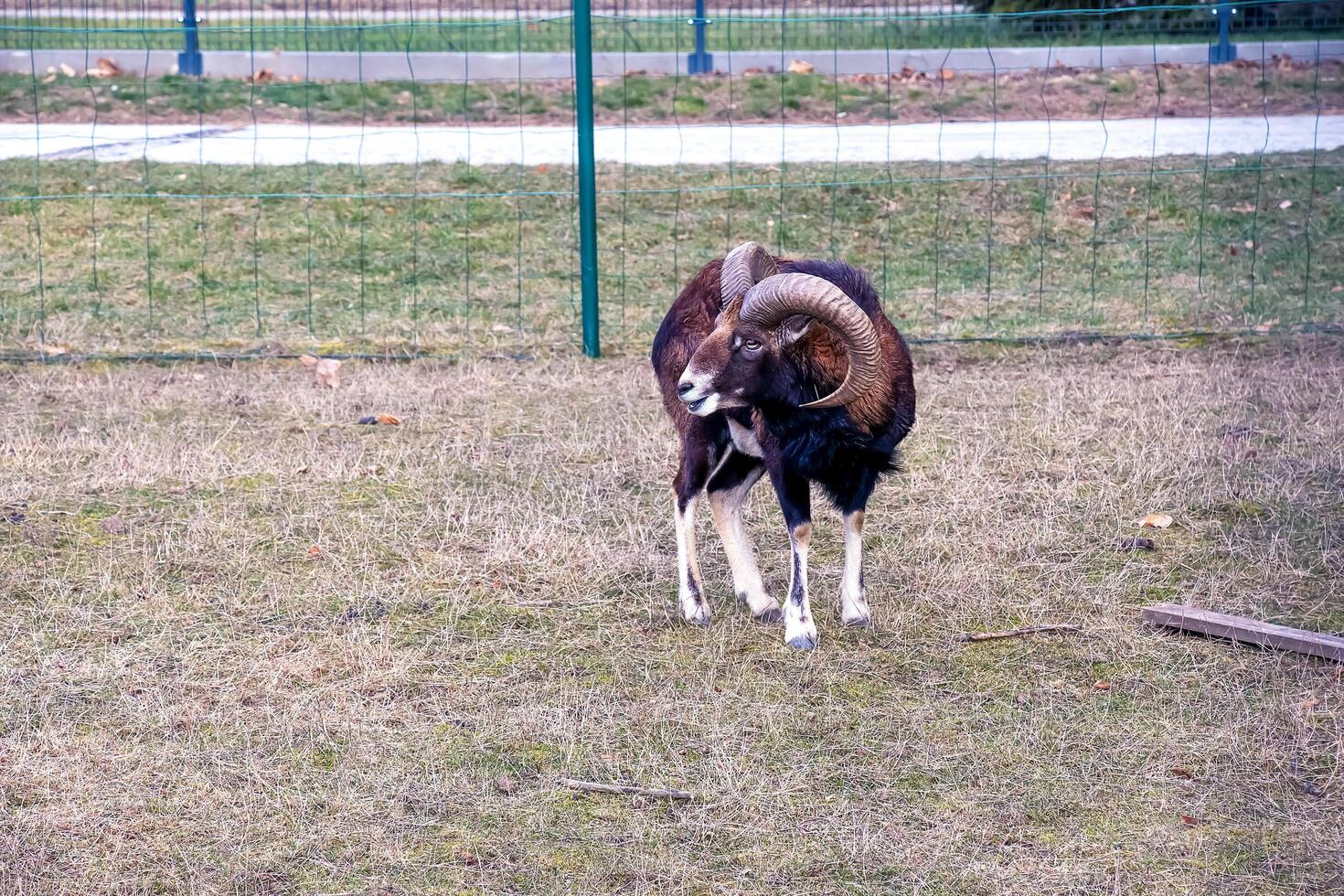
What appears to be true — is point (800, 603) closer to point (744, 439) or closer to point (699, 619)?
point (699, 619)

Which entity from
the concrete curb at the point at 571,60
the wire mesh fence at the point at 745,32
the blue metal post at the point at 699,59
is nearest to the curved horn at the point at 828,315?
the concrete curb at the point at 571,60

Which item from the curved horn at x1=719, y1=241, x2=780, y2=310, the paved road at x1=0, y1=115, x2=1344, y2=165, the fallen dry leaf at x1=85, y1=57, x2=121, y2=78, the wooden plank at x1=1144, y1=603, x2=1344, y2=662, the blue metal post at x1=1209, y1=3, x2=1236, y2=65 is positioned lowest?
the wooden plank at x1=1144, y1=603, x2=1344, y2=662

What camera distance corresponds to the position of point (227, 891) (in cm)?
396

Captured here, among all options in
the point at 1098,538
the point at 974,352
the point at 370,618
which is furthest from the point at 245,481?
the point at 974,352

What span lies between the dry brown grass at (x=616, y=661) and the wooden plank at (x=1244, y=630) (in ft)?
0.22

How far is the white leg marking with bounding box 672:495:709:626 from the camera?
5758mm

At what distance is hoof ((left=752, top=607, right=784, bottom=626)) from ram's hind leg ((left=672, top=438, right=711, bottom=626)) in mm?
185

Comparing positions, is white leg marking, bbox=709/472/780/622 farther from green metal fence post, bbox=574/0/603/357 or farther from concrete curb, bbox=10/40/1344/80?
concrete curb, bbox=10/40/1344/80

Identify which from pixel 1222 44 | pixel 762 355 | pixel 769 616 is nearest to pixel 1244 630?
pixel 769 616

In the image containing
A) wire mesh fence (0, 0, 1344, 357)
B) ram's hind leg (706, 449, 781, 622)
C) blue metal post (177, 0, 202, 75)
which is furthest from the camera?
blue metal post (177, 0, 202, 75)

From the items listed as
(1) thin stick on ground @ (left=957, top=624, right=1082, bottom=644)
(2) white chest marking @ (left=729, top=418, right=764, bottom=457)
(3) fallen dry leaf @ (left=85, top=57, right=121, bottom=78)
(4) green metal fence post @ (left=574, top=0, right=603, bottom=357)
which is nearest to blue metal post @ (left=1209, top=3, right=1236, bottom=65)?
(4) green metal fence post @ (left=574, top=0, right=603, bottom=357)

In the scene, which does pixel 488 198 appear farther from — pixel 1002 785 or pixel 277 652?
pixel 1002 785

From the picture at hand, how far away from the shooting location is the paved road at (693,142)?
12594 mm

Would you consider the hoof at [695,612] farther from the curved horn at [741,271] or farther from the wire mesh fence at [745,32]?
the wire mesh fence at [745,32]
